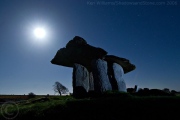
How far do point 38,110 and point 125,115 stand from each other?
10.8ft

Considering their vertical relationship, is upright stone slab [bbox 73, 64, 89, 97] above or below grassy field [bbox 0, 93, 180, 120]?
above

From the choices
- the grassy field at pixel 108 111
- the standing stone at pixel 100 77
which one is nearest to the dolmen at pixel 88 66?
the standing stone at pixel 100 77

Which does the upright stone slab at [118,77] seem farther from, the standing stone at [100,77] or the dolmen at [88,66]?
the standing stone at [100,77]

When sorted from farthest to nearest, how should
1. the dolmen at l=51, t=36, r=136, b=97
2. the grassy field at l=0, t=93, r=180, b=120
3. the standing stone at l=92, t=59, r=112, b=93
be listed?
the dolmen at l=51, t=36, r=136, b=97
the standing stone at l=92, t=59, r=112, b=93
the grassy field at l=0, t=93, r=180, b=120

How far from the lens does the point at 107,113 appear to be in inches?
218

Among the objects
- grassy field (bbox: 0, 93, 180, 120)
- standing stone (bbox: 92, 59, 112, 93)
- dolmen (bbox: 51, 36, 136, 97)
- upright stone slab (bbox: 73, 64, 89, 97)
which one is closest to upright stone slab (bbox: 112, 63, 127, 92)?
dolmen (bbox: 51, 36, 136, 97)

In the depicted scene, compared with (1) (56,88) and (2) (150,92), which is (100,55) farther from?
(1) (56,88)

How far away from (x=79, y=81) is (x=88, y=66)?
2802mm

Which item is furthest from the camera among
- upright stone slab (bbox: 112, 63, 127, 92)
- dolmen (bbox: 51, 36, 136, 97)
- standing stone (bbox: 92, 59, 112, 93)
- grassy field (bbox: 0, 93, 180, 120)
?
upright stone slab (bbox: 112, 63, 127, 92)

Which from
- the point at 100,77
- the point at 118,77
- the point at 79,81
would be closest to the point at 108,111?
the point at 100,77

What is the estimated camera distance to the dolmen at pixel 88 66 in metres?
11.8

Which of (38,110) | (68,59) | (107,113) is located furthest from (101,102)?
(68,59)

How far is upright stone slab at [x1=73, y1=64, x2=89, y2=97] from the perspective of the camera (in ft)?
38.2

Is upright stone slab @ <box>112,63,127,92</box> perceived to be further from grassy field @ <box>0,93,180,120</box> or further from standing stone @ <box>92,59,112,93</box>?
grassy field @ <box>0,93,180,120</box>
